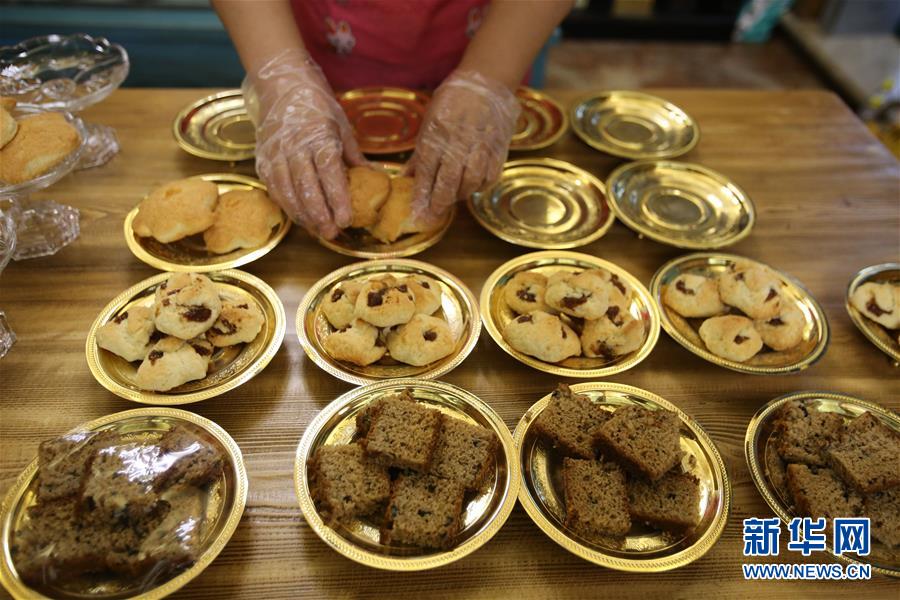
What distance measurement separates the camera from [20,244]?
7.39 ft

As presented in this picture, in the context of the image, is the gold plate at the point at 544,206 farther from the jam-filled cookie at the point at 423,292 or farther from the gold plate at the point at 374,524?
the gold plate at the point at 374,524

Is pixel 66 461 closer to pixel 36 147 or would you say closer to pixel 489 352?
pixel 36 147

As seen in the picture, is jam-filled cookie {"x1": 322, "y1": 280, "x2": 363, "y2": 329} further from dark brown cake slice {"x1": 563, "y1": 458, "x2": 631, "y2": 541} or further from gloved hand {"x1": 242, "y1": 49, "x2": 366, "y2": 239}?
dark brown cake slice {"x1": 563, "y1": 458, "x2": 631, "y2": 541}

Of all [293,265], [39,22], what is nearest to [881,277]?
[293,265]

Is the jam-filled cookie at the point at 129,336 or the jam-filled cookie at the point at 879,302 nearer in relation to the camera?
the jam-filled cookie at the point at 129,336

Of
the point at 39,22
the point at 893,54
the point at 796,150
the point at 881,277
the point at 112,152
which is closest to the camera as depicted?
the point at 881,277

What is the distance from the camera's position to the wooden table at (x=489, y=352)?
1576 mm

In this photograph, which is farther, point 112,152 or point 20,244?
point 112,152

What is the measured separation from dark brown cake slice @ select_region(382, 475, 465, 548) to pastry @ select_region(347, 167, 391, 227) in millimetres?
1076

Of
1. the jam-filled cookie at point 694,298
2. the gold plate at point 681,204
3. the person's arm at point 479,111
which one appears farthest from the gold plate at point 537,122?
the jam-filled cookie at point 694,298

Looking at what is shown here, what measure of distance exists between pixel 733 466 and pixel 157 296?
1919 millimetres

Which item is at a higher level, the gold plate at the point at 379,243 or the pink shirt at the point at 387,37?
the pink shirt at the point at 387,37

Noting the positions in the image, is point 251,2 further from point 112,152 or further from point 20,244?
point 20,244

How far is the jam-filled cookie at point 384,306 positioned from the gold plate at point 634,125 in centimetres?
146
